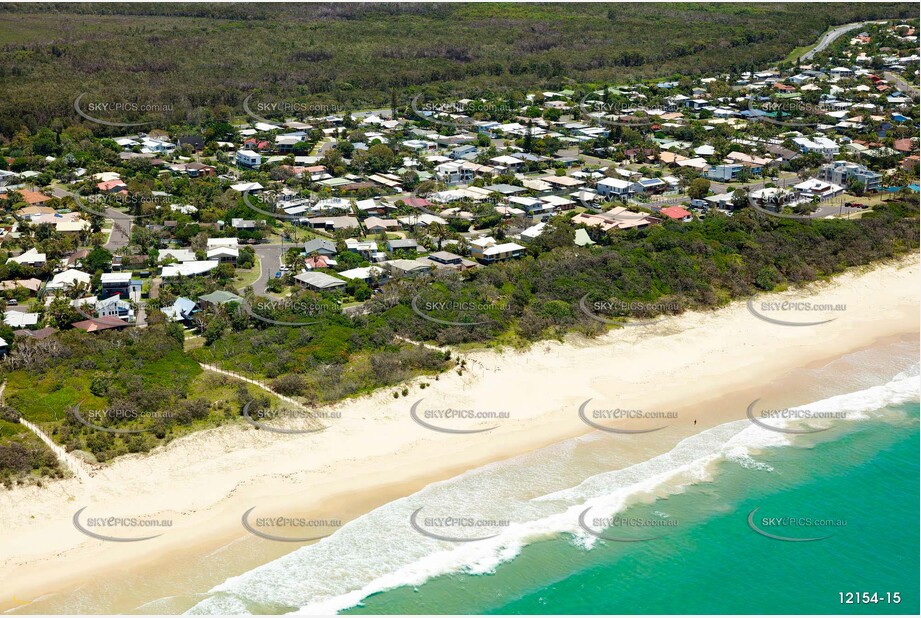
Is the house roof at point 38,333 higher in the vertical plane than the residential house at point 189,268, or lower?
lower

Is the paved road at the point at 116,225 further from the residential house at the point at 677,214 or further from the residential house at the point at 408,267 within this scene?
the residential house at the point at 677,214

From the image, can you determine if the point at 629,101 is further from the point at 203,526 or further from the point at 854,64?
the point at 203,526

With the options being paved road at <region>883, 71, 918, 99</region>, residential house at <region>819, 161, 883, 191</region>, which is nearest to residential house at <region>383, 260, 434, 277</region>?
residential house at <region>819, 161, 883, 191</region>

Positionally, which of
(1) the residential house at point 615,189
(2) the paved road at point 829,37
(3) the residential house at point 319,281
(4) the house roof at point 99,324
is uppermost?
(2) the paved road at point 829,37

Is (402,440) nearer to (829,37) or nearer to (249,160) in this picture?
(249,160)

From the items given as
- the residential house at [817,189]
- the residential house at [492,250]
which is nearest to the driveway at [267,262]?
the residential house at [492,250]

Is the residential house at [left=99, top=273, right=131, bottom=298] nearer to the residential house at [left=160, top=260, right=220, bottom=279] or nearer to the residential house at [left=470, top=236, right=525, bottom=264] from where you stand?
the residential house at [left=160, top=260, right=220, bottom=279]
